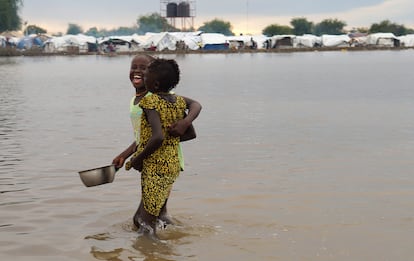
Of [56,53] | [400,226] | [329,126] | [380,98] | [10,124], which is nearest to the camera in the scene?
[400,226]

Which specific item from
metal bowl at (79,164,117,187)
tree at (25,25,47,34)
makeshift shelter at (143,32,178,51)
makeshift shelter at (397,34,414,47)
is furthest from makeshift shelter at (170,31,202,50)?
metal bowl at (79,164,117,187)

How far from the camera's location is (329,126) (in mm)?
11641

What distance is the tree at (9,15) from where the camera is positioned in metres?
82.6

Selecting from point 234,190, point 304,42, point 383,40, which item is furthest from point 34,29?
point 234,190

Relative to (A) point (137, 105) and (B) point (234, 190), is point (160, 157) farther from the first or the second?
(B) point (234, 190)

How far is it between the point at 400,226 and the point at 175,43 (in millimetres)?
71671

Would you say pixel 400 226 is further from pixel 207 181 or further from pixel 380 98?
pixel 380 98

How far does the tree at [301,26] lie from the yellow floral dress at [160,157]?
4618 inches

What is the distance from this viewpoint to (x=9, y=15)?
83.9 meters

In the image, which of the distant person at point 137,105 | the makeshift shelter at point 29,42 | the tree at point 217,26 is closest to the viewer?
the distant person at point 137,105

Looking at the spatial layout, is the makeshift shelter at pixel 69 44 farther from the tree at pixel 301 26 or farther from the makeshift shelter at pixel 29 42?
the tree at pixel 301 26

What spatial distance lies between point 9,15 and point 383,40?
48.3 meters

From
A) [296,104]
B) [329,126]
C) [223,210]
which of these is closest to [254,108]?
[296,104]

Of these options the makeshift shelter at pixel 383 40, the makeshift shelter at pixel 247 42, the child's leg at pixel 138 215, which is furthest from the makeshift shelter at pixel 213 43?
the child's leg at pixel 138 215
